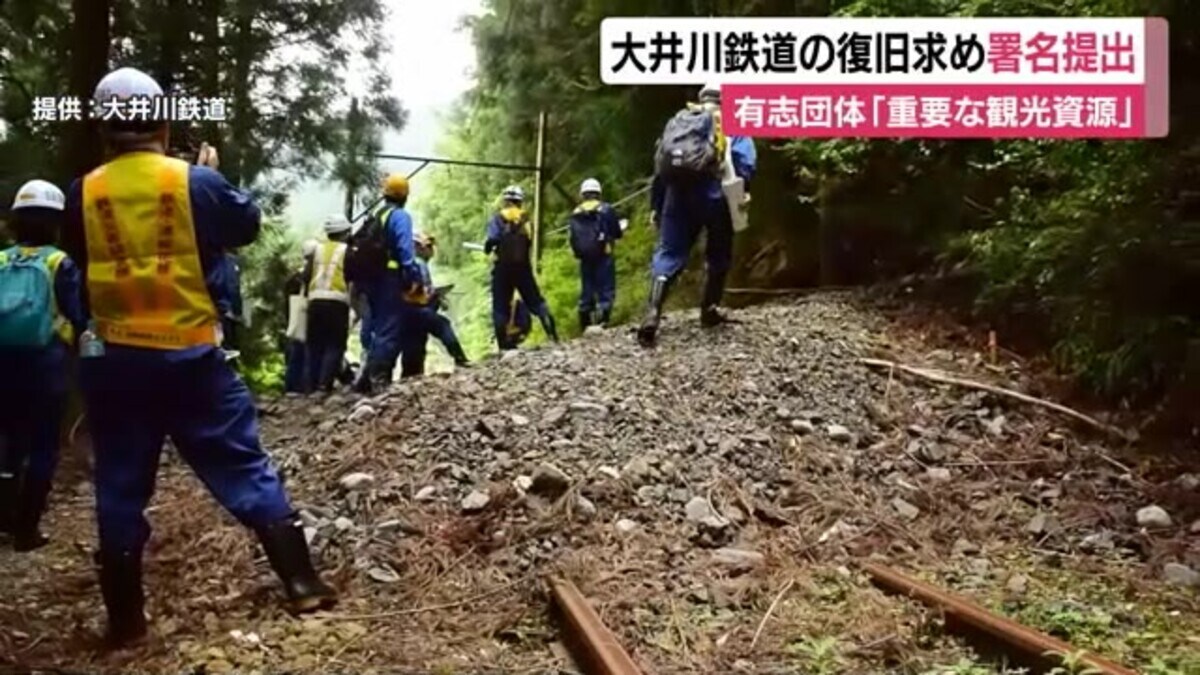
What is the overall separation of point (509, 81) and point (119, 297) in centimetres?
847

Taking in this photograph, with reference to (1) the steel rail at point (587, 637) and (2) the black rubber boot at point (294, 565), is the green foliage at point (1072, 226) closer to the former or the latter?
(1) the steel rail at point (587, 637)

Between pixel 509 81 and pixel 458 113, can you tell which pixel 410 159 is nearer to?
pixel 509 81

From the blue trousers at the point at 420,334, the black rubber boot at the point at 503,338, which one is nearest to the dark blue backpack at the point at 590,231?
the black rubber boot at the point at 503,338

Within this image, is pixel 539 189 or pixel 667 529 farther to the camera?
pixel 539 189

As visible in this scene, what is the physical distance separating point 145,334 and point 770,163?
21.5 ft

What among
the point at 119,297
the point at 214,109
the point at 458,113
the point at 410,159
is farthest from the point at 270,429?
the point at 458,113

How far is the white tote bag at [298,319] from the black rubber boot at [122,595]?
4307 mm

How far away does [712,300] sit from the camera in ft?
21.1

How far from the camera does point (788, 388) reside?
5.38 m

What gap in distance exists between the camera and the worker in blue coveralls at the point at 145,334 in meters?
2.79

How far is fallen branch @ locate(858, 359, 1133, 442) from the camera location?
5.03 m

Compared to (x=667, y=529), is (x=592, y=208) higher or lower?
higher

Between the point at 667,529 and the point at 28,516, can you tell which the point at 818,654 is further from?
the point at 28,516

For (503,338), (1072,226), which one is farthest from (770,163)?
(1072,226)
